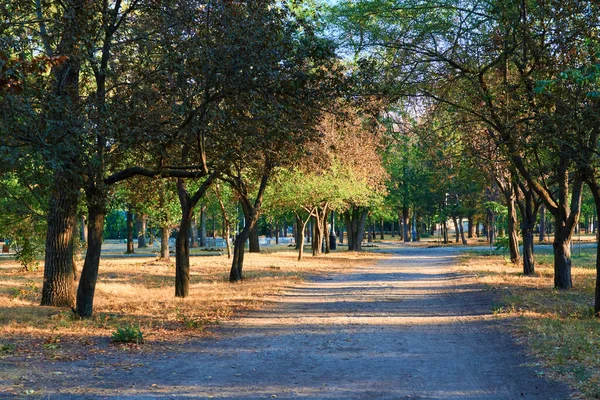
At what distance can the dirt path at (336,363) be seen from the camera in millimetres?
7215

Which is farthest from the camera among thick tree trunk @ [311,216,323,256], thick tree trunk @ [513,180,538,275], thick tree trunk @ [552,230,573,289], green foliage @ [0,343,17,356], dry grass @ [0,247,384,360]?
thick tree trunk @ [311,216,323,256]

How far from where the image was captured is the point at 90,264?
1266 centimetres

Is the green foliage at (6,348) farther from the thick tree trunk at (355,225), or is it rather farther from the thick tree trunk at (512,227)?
the thick tree trunk at (355,225)

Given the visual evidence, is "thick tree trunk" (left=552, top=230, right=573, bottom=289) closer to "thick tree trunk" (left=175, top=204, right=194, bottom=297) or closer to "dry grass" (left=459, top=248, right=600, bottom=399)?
"dry grass" (left=459, top=248, right=600, bottom=399)

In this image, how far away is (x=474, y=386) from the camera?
742 cm

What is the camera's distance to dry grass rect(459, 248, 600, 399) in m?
7.95

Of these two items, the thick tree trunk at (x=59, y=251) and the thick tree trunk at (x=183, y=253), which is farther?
the thick tree trunk at (x=183, y=253)

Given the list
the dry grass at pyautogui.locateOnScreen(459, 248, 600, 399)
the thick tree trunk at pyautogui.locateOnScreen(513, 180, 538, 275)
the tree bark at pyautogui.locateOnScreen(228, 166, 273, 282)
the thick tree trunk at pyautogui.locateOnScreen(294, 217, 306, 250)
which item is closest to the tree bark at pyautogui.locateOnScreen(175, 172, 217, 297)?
the tree bark at pyautogui.locateOnScreen(228, 166, 273, 282)

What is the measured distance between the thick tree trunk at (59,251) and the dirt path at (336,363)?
4276 millimetres

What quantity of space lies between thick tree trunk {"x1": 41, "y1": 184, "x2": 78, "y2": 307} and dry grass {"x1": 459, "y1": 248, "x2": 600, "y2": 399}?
9.63 metres

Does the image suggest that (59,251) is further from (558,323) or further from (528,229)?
(528,229)

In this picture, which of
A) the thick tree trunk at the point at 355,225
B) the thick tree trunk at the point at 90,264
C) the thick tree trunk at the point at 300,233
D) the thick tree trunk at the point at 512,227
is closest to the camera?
the thick tree trunk at the point at 90,264

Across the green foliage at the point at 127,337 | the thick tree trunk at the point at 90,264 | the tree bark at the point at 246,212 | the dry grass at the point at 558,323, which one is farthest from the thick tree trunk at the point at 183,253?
the dry grass at the point at 558,323

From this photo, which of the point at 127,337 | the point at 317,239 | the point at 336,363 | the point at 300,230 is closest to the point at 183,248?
the point at 127,337
